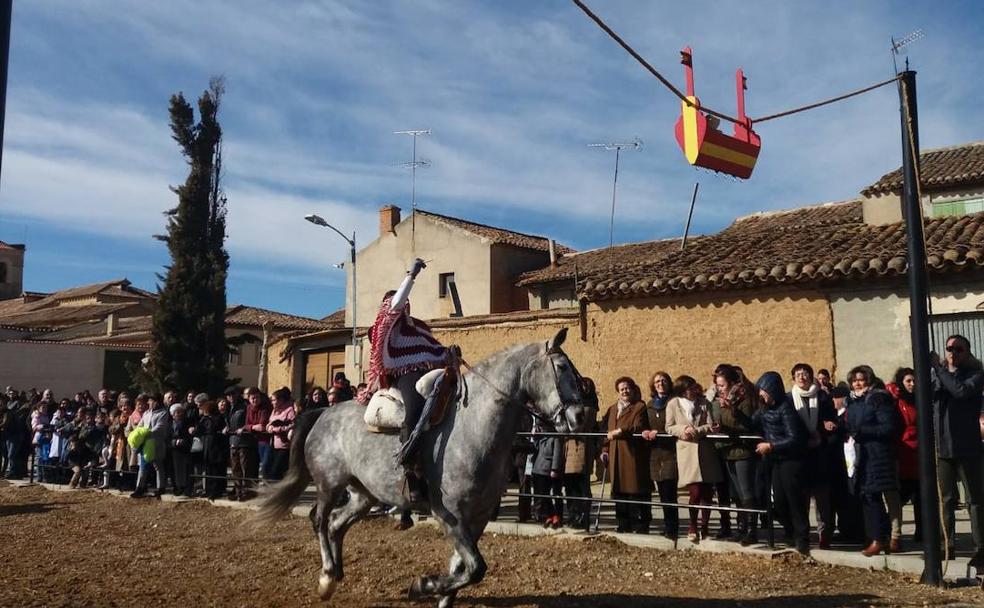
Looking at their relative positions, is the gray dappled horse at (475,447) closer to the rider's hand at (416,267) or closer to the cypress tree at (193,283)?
the rider's hand at (416,267)

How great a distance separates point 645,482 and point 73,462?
39.2ft

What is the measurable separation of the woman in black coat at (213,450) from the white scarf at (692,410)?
7819mm

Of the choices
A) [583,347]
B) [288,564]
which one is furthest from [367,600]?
[583,347]

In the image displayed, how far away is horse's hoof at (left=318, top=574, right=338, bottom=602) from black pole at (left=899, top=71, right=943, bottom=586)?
15.7 ft

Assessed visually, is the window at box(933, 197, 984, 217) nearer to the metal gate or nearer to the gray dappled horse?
the metal gate

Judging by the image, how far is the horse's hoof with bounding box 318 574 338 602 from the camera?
23.5 feet

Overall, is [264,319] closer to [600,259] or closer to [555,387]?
[600,259]

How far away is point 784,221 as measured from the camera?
1040 inches

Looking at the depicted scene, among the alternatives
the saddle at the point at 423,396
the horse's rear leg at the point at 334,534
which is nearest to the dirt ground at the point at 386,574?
the horse's rear leg at the point at 334,534

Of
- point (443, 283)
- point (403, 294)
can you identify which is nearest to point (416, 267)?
point (403, 294)

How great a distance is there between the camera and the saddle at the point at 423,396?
672cm

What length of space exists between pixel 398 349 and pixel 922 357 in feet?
14.0

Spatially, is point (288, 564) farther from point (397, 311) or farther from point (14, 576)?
point (397, 311)

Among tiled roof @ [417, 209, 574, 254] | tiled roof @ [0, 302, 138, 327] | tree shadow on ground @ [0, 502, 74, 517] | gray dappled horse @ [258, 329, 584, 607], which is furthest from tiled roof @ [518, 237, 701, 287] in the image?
tiled roof @ [0, 302, 138, 327]
